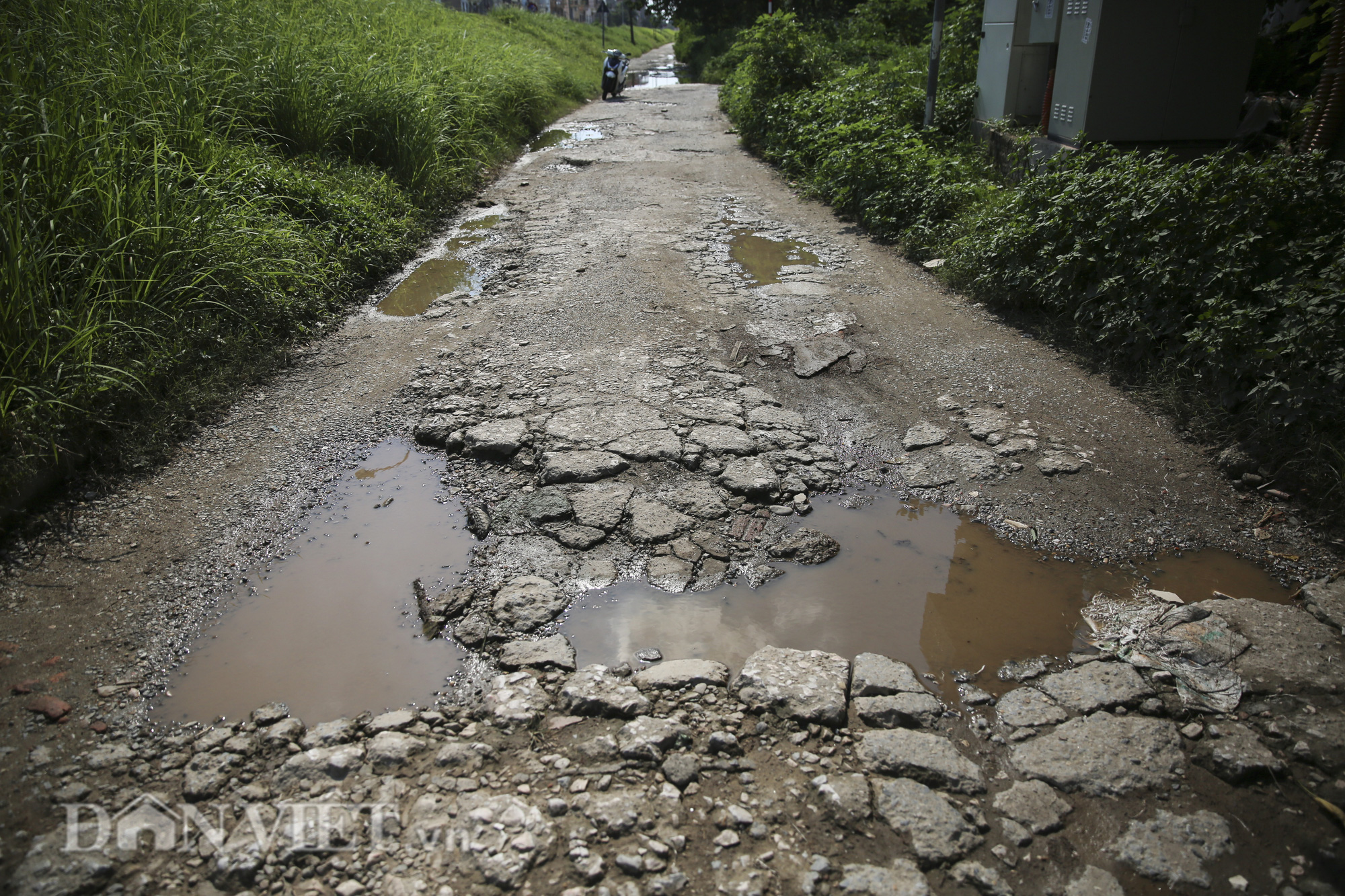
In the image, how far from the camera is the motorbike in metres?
18.1

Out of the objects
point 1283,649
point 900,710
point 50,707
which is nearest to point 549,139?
point 50,707

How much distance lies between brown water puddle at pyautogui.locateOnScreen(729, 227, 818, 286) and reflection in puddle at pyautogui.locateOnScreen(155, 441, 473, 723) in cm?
333

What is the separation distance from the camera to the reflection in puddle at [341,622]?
224 cm

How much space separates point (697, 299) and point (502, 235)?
2592mm

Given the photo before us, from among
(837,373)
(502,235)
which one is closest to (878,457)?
(837,373)

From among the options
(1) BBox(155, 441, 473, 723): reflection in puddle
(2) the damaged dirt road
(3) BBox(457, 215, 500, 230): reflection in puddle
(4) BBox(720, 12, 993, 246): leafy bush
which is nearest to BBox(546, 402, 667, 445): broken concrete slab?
(2) the damaged dirt road

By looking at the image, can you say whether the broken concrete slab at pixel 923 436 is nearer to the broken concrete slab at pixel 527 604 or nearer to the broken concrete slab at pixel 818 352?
the broken concrete slab at pixel 818 352

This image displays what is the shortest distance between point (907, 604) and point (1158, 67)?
219 inches

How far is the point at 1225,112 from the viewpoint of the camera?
6.05m

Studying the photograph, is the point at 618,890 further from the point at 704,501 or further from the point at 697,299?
the point at 697,299

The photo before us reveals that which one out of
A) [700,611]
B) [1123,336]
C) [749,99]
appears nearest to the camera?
[700,611]

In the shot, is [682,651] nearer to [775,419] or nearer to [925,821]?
[925,821]

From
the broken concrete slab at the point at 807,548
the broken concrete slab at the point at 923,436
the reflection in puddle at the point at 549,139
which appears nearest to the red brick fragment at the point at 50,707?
the broken concrete slab at the point at 807,548

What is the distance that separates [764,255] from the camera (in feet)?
20.4
